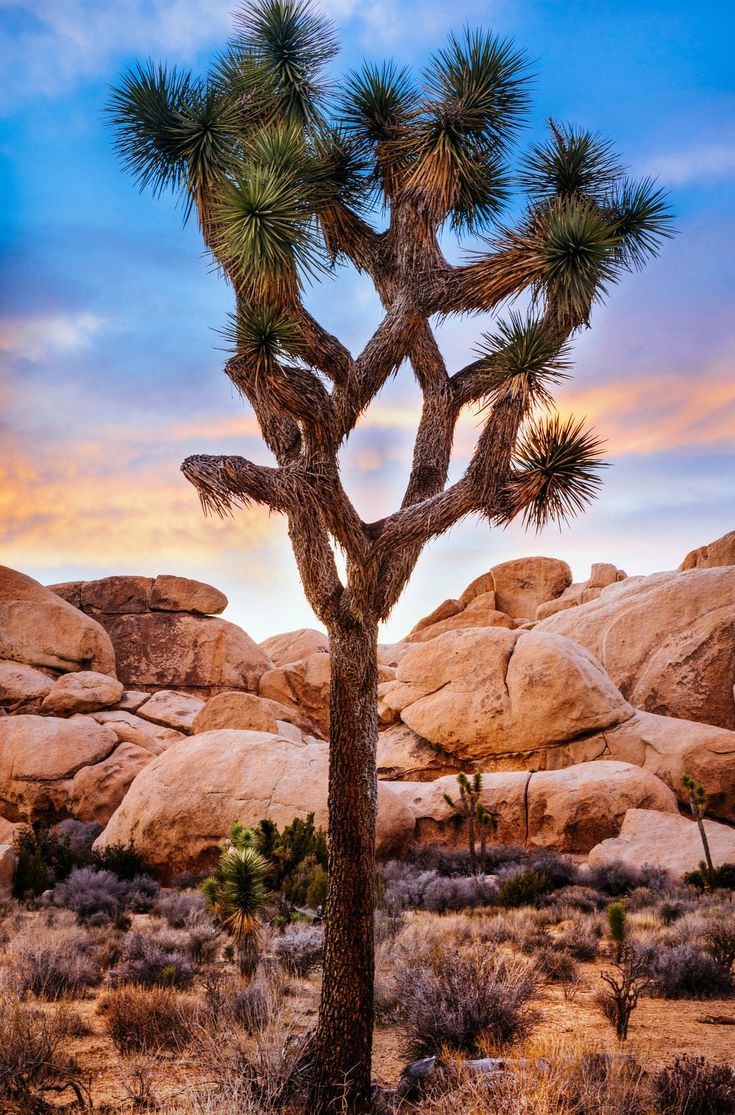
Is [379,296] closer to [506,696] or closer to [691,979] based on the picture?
[691,979]

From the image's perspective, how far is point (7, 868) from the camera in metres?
13.1

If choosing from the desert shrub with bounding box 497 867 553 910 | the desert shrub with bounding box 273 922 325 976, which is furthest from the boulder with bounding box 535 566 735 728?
the desert shrub with bounding box 273 922 325 976

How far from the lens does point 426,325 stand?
7.07 meters

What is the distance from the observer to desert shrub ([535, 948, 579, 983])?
8031mm

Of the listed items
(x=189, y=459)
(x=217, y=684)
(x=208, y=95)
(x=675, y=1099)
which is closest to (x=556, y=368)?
(x=189, y=459)

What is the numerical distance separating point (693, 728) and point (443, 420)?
14.1m

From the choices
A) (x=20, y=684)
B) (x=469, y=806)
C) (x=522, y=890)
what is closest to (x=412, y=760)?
(x=469, y=806)

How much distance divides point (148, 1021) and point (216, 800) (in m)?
8.27

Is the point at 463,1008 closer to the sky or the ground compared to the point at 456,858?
closer to the ground

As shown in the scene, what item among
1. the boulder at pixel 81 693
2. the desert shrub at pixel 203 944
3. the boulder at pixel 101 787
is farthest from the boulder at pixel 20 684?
the desert shrub at pixel 203 944

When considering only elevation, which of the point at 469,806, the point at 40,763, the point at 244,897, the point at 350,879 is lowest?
the point at 244,897

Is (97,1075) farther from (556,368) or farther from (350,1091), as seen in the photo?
(556,368)

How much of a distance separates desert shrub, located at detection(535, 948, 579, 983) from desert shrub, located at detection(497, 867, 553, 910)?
3447 millimetres

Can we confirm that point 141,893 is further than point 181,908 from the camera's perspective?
Yes
